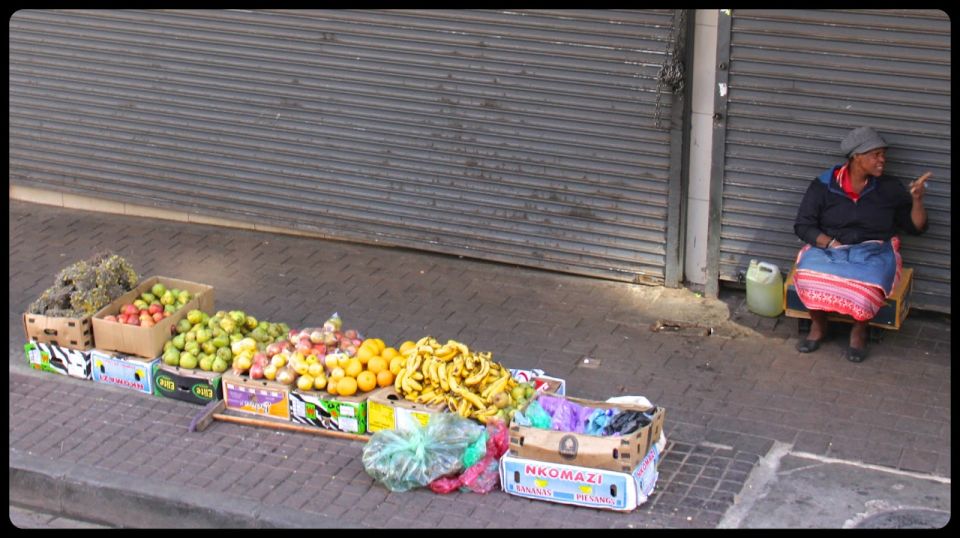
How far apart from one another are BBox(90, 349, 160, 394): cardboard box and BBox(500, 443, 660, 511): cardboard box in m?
2.36

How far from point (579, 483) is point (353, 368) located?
1.52 m

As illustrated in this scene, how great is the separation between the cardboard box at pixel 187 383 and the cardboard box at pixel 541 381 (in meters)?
1.67

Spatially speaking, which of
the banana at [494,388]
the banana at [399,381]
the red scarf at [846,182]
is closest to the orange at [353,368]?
the banana at [399,381]

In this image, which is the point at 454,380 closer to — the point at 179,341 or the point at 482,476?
the point at 482,476

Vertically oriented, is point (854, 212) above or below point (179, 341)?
above

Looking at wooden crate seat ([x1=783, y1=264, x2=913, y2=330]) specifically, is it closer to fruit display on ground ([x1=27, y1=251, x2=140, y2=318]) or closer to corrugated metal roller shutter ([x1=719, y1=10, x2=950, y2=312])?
corrugated metal roller shutter ([x1=719, y1=10, x2=950, y2=312])

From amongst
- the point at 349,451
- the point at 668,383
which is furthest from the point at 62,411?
the point at 668,383

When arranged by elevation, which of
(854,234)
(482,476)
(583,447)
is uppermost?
(854,234)

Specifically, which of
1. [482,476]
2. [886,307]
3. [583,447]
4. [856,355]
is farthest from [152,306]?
[886,307]

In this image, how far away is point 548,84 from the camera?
8.82 meters

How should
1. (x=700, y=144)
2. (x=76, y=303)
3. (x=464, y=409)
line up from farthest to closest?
(x=700, y=144)
(x=76, y=303)
(x=464, y=409)

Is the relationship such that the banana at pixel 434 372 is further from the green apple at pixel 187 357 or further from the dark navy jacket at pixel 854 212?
the dark navy jacket at pixel 854 212

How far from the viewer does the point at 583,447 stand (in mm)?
6227

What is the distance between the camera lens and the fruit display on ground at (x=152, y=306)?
25.1ft
